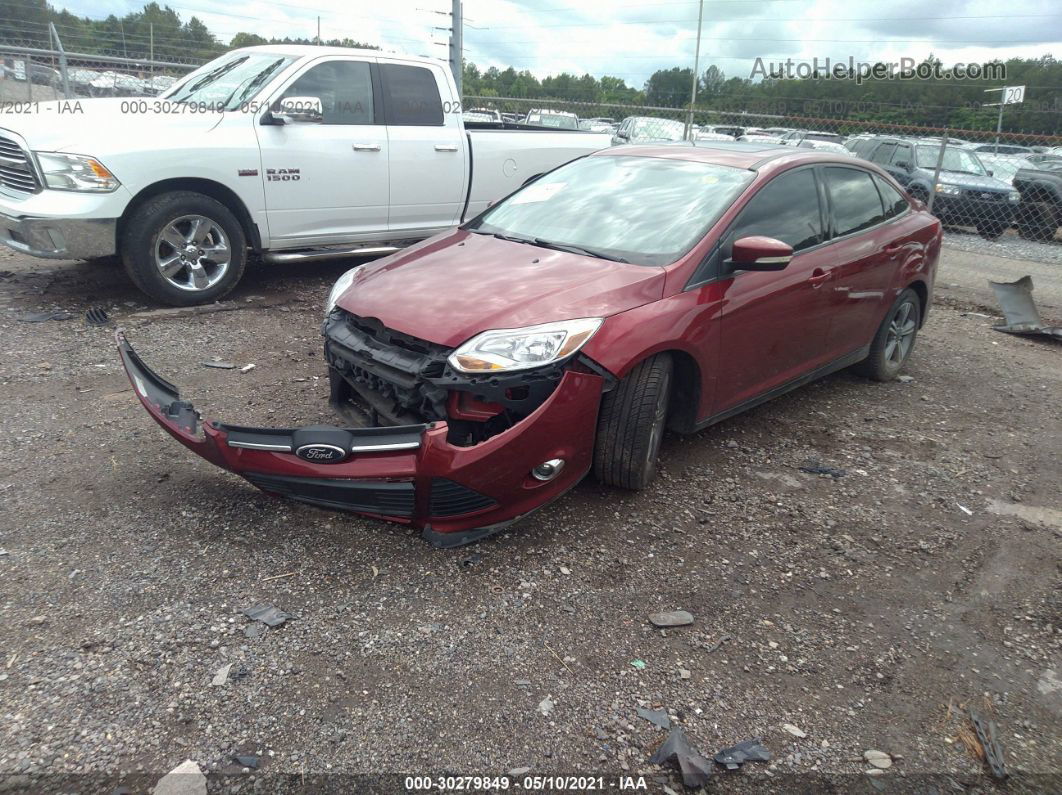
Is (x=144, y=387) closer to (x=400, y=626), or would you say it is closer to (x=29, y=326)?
(x=400, y=626)

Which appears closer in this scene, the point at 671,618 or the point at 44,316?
the point at 671,618

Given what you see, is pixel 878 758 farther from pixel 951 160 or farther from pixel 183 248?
pixel 951 160

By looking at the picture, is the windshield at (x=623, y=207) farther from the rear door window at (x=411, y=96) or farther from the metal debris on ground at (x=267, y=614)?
the rear door window at (x=411, y=96)

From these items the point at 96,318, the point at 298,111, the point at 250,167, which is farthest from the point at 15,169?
the point at 298,111

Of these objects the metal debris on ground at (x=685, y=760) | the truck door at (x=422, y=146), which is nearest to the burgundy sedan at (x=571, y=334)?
the metal debris on ground at (x=685, y=760)

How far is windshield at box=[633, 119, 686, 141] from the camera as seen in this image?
55.0 feet

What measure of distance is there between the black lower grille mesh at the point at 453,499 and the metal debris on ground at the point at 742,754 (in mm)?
1266

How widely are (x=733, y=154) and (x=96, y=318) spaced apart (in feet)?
15.4

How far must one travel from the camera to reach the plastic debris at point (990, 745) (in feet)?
7.64

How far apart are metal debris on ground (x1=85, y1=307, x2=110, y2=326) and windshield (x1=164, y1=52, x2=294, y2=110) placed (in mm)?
1985

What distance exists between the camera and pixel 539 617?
→ 288 centimetres

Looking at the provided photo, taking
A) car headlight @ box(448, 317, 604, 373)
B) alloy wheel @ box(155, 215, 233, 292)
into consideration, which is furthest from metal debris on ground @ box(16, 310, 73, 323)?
car headlight @ box(448, 317, 604, 373)

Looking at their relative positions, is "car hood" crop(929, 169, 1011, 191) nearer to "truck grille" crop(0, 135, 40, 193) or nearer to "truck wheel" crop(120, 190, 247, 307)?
"truck wheel" crop(120, 190, 247, 307)

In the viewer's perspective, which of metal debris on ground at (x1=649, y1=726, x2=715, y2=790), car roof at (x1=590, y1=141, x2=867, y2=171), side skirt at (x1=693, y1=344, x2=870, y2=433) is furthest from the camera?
car roof at (x1=590, y1=141, x2=867, y2=171)
